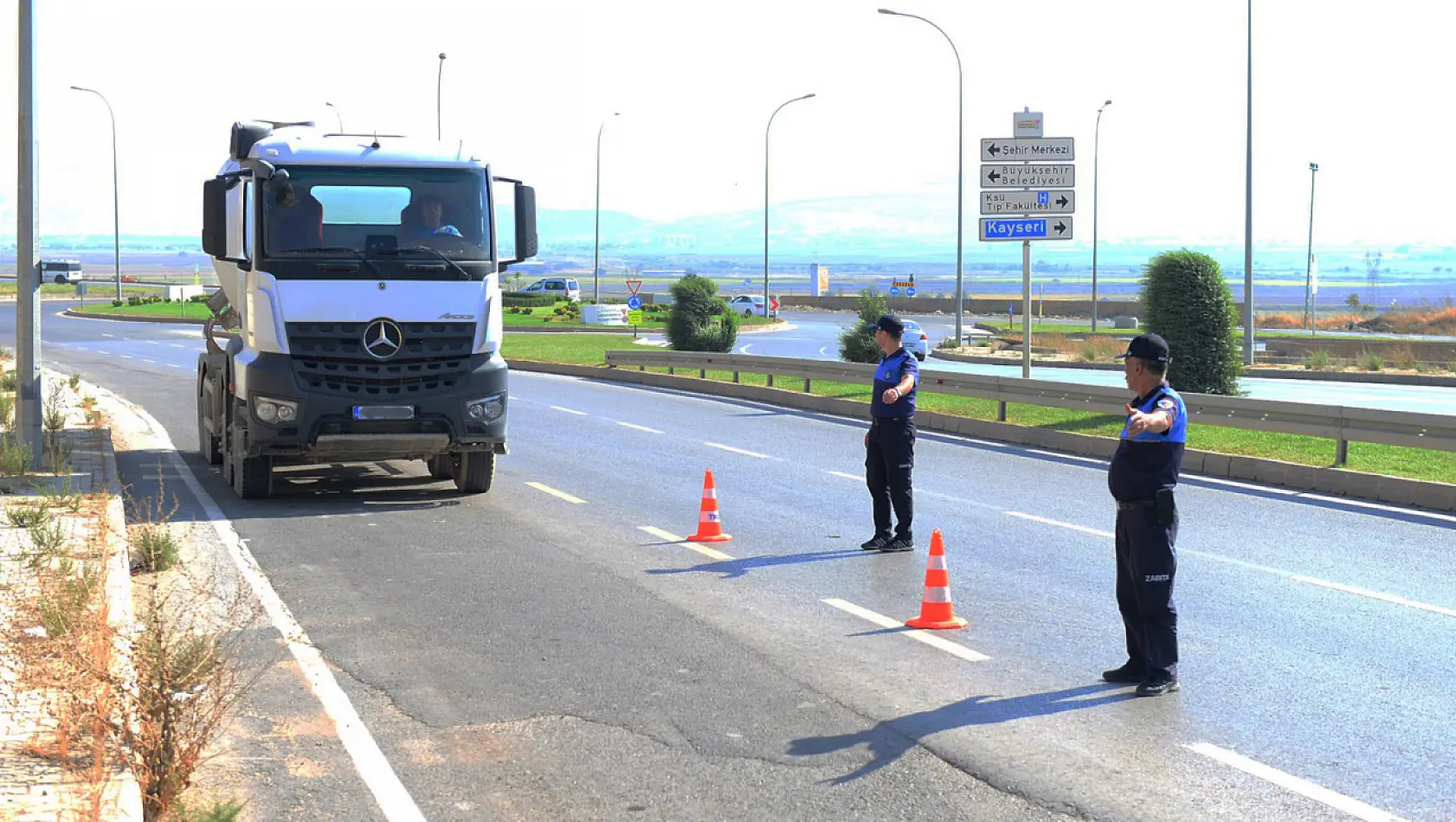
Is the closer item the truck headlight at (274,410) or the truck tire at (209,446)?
the truck headlight at (274,410)

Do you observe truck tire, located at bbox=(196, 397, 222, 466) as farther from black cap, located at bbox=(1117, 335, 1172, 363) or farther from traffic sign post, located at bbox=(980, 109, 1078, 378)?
traffic sign post, located at bbox=(980, 109, 1078, 378)

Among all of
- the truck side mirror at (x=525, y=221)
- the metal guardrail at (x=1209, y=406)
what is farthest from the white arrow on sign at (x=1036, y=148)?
the truck side mirror at (x=525, y=221)

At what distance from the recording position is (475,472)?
577 inches

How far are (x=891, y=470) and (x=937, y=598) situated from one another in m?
2.51

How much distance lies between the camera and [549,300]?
252 feet

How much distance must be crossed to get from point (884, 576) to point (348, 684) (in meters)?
4.19

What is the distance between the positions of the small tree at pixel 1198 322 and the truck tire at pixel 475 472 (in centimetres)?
1322

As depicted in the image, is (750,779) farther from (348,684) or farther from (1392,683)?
(1392,683)

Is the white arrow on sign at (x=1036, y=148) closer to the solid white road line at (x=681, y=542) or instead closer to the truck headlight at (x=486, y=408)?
the truck headlight at (x=486, y=408)

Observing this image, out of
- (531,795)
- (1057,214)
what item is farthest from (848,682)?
(1057,214)

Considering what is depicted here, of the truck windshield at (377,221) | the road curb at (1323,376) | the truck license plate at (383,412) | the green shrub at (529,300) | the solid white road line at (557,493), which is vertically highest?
the green shrub at (529,300)

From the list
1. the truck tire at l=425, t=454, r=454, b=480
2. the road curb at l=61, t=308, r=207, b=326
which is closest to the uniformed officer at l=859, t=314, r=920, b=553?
the truck tire at l=425, t=454, r=454, b=480

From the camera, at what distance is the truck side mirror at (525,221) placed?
45.4ft

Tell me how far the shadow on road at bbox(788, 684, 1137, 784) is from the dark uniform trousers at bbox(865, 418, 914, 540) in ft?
13.0
